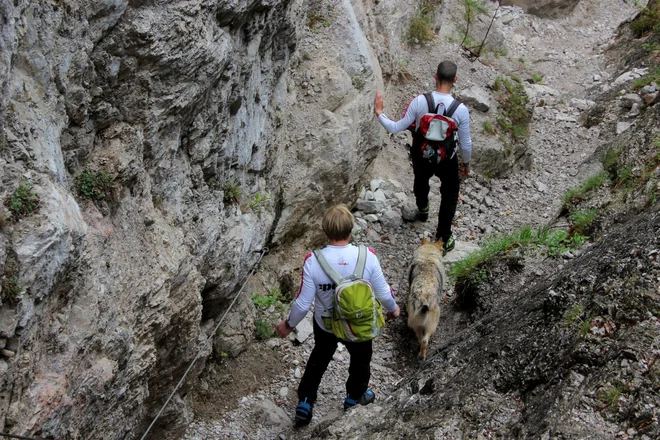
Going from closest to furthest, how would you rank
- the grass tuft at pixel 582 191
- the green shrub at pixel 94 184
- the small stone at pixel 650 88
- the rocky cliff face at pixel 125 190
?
1. the rocky cliff face at pixel 125 190
2. the green shrub at pixel 94 184
3. the grass tuft at pixel 582 191
4. the small stone at pixel 650 88

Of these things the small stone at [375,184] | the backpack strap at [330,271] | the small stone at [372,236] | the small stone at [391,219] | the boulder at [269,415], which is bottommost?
the boulder at [269,415]

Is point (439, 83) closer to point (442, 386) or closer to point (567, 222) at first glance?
point (567, 222)

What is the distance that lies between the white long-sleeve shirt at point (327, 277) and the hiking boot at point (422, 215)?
3794 mm

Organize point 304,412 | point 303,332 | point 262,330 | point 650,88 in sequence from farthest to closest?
1. point 650,88
2. point 303,332
3. point 262,330
4. point 304,412

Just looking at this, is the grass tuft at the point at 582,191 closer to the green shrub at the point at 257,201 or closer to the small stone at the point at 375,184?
the small stone at the point at 375,184

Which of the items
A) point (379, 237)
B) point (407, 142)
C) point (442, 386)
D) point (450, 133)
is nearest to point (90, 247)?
point (442, 386)

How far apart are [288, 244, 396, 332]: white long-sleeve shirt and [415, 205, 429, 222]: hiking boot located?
379 centimetres

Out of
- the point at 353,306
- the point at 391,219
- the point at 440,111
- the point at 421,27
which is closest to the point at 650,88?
the point at 421,27

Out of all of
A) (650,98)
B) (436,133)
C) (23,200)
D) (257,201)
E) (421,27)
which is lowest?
(257,201)

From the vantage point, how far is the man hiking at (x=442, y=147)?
681cm

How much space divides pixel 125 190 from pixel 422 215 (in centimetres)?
504

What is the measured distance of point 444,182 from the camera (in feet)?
24.4

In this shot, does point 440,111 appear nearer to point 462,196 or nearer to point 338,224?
point 462,196

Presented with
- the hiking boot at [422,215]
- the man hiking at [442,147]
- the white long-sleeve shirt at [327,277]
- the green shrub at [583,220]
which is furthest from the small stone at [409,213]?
the white long-sleeve shirt at [327,277]
